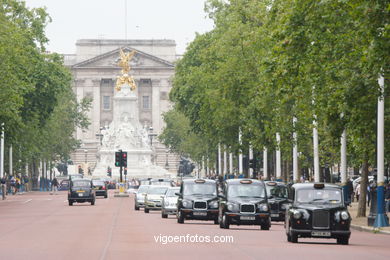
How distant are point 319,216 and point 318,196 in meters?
0.89

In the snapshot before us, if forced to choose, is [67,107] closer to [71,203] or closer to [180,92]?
[180,92]

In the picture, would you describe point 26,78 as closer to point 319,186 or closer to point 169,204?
point 169,204

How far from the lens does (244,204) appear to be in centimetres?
4009

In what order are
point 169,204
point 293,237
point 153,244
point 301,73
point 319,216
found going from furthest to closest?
point 169,204
point 301,73
point 293,237
point 319,216
point 153,244

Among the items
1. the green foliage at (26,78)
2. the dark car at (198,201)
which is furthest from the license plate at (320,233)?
the green foliage at (26,78)

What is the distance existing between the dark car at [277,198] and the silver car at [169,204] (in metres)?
5.70

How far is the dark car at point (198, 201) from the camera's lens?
44781 mm

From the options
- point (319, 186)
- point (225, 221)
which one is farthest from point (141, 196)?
point (319, 186)

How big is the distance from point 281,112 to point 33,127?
1246 inches

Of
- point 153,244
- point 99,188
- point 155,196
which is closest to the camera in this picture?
point 153,244

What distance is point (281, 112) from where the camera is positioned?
63.1 metres

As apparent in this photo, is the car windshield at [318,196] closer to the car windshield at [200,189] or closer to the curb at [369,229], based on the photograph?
the curb at [369,229]

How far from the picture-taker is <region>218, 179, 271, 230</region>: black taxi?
40.1 m

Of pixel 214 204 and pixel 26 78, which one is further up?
pixel 26 78
